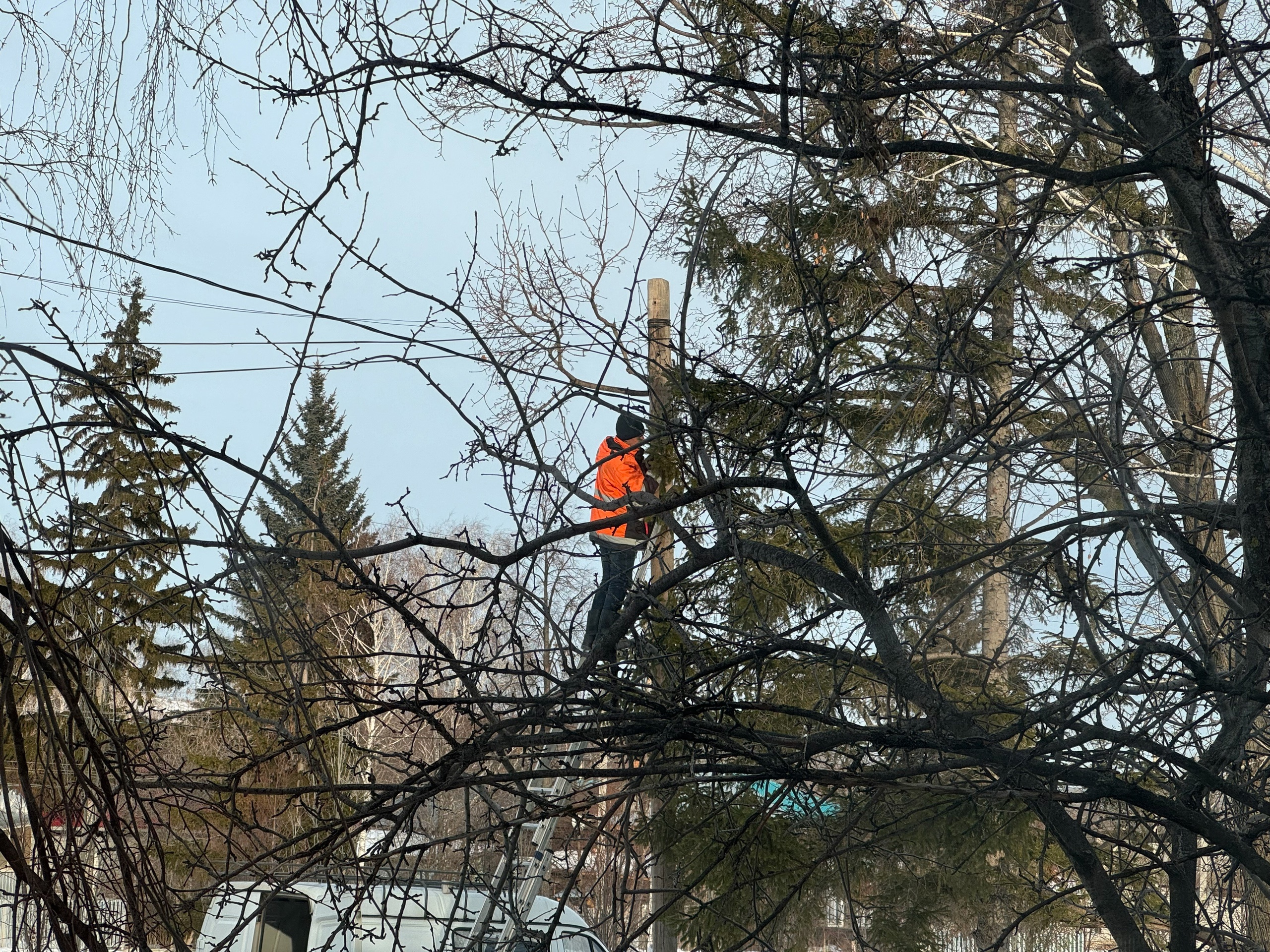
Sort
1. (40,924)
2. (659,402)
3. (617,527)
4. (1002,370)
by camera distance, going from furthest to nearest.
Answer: (1002,370)
(659,402)
(617,527)
(40,924)

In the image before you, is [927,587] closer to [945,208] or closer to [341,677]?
[945,208]

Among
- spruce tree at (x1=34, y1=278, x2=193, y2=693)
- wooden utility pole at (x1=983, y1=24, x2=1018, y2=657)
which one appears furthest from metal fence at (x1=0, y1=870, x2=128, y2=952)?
wooden utility pole at (x1=983, y1=24, x2=1018, y2=657)

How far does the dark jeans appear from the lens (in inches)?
162

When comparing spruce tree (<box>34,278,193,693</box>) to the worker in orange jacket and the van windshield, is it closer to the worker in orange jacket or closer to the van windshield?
the worker in orange jacket

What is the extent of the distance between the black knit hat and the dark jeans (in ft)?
1.27

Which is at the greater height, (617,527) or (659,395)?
(659,395)

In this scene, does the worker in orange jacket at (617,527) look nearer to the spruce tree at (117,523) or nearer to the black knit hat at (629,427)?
the black knit hat at (629,427)

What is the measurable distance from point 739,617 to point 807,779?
9.60 ft

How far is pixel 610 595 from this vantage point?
5.71 m

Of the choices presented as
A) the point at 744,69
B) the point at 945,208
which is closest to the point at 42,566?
the point at 744,69

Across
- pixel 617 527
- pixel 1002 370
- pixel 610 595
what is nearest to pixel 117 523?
pixel 617 527

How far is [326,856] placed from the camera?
2.91 m

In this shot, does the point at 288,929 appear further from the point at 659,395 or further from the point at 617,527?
the point at 617,527

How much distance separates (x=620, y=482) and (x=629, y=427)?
16.1 inches
